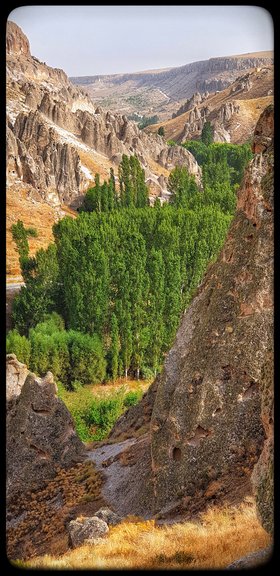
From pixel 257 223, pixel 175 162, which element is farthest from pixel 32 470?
pixel 175 162

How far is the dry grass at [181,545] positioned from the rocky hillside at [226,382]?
39.0 inches

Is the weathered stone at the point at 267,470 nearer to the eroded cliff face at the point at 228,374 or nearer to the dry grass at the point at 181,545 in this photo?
the dry grass at the point at 181,545

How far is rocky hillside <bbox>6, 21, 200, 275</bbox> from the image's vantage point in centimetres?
7006

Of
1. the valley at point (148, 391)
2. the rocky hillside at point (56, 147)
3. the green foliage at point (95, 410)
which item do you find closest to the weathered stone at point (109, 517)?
the valley at point (148, 391)

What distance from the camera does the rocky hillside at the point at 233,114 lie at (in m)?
128

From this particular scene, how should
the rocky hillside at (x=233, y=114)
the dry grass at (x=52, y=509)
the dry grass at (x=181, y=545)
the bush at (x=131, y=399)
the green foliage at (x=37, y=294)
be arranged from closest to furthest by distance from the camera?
the dry grass at (x=181, y=545) < the dry grass at (x=52, y=509) < the bush at (x=131, y=399) < the green foliage at (x=37, y=294) < the rocky hillside at (x=233, y=114)

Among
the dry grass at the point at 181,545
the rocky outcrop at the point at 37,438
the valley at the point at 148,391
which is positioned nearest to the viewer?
the dry grass at the point at 181,545

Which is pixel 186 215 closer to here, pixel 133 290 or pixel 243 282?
pixel 133 290

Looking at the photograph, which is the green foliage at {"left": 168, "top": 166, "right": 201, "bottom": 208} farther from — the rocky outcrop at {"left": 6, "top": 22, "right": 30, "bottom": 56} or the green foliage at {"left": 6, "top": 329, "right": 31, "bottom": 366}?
the rocky outcrop at {"left": 6, "top": 22, "right": 30, "bottom": 56}

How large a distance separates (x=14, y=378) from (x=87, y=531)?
339 inches

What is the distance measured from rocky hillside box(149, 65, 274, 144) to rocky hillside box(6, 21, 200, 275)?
24210 mm

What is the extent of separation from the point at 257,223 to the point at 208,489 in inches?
214

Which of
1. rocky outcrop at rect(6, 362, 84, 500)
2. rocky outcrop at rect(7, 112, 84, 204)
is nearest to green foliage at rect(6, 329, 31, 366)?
rocky outcrop at rect(6, 362, 84, 500)

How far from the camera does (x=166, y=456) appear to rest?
12.7m
